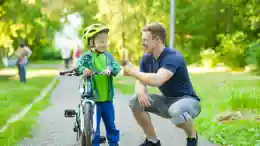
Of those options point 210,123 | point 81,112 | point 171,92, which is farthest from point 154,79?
point 210,123

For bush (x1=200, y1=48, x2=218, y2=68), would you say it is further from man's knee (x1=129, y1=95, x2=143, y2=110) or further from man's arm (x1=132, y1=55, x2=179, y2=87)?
man's arm (x1=132, y1=55, x2=179, y2=87)

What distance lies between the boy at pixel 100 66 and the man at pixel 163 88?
0.34 meters

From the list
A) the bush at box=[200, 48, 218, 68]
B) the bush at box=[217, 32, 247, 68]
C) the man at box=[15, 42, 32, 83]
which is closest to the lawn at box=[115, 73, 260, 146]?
the man at box=[15, 42, 32, 83]

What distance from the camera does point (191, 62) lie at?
33.3m

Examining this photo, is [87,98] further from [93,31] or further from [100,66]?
[93,31]

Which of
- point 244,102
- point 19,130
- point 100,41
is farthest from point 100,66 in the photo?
point 244,102

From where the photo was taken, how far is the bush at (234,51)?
2748 centimetres

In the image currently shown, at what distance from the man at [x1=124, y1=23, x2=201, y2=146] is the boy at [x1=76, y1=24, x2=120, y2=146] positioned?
1.10ft

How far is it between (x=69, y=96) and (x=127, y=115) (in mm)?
4844

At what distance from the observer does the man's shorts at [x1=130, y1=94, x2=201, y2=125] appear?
5543 millimetres

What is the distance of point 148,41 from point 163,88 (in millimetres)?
629

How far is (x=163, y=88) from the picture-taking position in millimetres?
A: 6020

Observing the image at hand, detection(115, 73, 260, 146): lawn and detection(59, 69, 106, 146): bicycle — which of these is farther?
detection(115, 73, 260, 146): lawn

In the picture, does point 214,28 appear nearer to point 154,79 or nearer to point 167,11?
point 167,11
